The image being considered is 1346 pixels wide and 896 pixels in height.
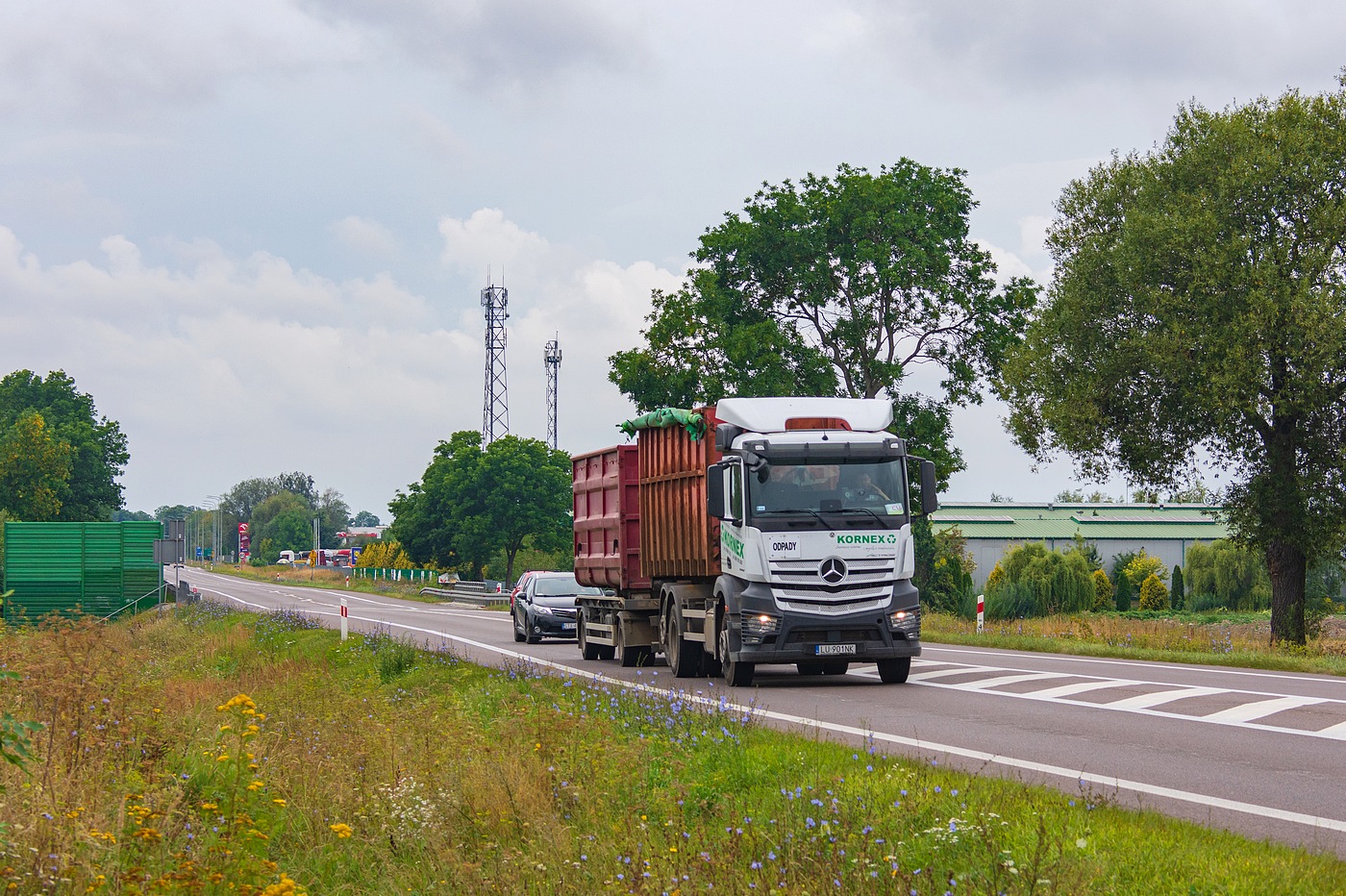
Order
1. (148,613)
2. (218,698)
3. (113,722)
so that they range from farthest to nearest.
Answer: (148,613) < (218,698) < (113,722)

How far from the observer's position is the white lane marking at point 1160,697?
14599 mm

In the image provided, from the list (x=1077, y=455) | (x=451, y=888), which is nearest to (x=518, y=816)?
(x=451, y=888)

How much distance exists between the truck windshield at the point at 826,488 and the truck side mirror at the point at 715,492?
363 millimetres

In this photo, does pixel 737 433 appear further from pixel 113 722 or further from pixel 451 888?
pixel 451 888

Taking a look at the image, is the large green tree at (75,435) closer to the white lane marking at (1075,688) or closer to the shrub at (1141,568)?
the shrub at (1141,568)

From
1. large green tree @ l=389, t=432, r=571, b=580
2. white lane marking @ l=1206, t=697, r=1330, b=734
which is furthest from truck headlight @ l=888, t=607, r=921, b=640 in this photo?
large green tree @ l=389, t=432, r=571, b=580

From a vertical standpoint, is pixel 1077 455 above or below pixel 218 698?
above

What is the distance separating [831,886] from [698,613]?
39.7ft

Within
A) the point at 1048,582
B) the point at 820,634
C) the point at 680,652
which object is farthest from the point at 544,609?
the point at 1048,582

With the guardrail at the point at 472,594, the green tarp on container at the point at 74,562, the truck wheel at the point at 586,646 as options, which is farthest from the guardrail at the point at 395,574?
the truck wheel at the point at 586,646

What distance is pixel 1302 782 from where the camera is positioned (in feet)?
31.0

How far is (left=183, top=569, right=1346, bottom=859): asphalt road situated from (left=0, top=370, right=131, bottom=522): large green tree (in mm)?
74311

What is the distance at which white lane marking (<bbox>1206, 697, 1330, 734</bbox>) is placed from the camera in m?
13.3

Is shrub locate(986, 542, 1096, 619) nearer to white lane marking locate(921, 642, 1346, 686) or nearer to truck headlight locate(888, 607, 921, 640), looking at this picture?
white lane marking locate(921, 642, 1346, 686)
